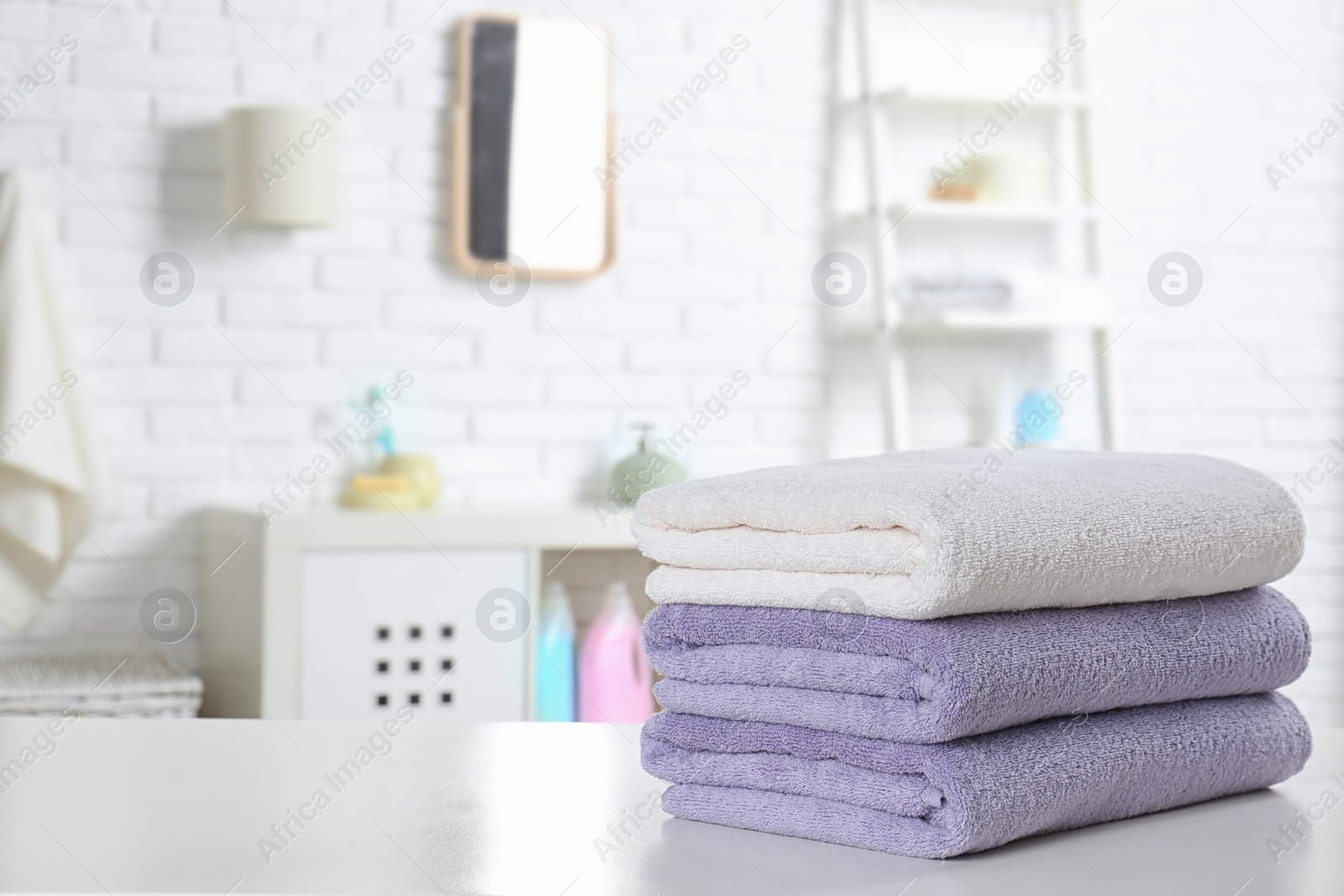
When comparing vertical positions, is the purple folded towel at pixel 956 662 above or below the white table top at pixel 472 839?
above

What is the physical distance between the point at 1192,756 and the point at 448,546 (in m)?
1.49

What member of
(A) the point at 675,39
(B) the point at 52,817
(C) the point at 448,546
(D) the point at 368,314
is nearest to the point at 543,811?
(B) the point at 52,817

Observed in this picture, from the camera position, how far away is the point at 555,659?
82.9 inches

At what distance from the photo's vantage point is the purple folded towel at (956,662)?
56cm

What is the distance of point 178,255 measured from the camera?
2326 millimetres

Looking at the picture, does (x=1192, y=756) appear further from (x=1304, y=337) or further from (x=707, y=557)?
(x=1304, y=337)

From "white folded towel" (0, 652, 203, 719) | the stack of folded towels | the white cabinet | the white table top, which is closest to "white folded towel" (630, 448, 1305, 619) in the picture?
the stack of folded towels

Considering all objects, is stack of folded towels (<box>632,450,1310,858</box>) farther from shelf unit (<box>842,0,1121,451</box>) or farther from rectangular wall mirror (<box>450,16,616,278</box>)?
rectangular wall mirror (<box>450,16,616,278</box>)

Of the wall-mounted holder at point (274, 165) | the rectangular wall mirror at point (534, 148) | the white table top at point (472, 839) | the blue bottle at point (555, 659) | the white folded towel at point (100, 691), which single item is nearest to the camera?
the white table top at point (472, 839)

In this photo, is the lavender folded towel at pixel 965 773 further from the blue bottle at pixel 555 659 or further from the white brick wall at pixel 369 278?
the white brick wall at pixel 369 278

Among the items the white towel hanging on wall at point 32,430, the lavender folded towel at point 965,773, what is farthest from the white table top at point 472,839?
the white towel hanging on wall at point 32,430

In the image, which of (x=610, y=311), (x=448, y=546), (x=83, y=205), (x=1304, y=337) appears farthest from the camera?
(x=1304, y=337)

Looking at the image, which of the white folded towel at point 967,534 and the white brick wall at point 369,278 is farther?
the white brick wall at point 369,278

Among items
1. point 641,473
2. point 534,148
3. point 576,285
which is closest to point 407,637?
point 641,473
